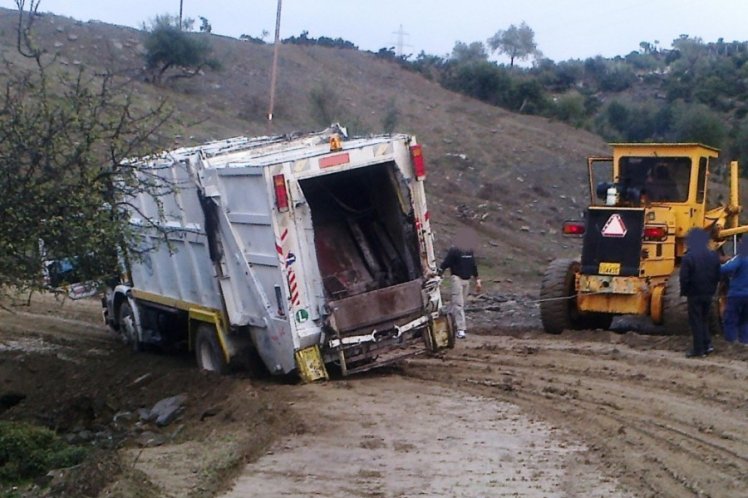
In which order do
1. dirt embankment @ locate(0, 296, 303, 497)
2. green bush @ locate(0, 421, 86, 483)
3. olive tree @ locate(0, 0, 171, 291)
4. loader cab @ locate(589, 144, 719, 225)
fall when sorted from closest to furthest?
dirt embankment @ locate(0, 296, 303, 497) → olive tree @ locate(0, 0, 171, 291) → green bush @ locate(0, 421, 86, 483) → loader cab @ locate(589, 144, 719, 225)

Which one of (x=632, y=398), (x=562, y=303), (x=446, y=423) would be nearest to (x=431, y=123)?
(x=562, y=303)

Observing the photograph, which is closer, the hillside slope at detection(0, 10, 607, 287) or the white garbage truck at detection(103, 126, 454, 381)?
the white garbage truck at detection(103, 126, 454, 381)

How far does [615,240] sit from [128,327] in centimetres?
730

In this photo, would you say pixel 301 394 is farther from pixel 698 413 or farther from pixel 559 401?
pixel 698 413

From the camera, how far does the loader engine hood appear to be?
50.2 feet

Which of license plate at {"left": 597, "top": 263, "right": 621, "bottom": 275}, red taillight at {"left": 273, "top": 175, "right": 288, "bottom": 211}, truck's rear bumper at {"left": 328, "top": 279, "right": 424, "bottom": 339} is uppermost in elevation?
red taillight at {"left": 273, "top": 175, "right": 288, "bottom": 211}

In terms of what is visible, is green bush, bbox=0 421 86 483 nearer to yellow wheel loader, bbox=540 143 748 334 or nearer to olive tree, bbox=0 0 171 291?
olive tree, bbox=0 0 171 291

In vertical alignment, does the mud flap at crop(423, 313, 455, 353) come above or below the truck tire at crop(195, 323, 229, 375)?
above

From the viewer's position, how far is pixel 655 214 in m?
15.7

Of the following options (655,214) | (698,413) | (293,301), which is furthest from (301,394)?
(655,214)

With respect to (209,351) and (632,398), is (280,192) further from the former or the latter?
(632,398)

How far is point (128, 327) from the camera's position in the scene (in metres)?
16.9

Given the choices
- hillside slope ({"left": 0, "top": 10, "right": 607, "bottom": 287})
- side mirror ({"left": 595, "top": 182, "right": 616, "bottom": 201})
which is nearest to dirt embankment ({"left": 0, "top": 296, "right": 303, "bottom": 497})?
side mirror ({"left": 595, "top": 182, "right": 616, "bottom": 201})

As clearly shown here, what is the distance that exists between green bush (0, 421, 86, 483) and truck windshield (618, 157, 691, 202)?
8.86 m
